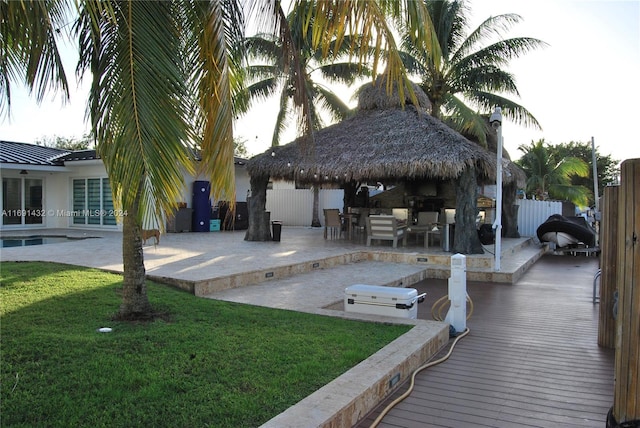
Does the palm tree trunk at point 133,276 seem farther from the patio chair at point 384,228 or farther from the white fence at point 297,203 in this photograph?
the white fence at point 297,203

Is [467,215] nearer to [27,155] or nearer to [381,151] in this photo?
[381,151]

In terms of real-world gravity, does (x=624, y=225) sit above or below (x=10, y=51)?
below

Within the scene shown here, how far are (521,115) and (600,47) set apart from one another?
473 inches

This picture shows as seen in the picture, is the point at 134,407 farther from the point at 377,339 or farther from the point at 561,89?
the point at 561,89

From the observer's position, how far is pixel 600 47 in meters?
7.36

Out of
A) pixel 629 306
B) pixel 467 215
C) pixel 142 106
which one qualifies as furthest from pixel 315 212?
pixel 629 306

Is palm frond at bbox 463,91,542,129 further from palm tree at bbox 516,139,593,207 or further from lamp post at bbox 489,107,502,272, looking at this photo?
lamp post at bbox 489,107,502,272

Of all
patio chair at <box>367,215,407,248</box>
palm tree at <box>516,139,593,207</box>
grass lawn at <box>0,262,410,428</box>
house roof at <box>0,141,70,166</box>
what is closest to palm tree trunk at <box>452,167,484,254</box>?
patio chair at <box>367,215,407,248</box>

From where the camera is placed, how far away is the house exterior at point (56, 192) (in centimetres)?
1645

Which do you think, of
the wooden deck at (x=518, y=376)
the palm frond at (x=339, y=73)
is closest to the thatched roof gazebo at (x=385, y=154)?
the palm frond at (x=339, y=73)

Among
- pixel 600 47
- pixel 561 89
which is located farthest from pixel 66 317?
pixel 561 89

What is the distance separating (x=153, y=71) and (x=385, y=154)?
31.9 ft

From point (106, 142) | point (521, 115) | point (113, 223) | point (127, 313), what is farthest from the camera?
point (521, 115)

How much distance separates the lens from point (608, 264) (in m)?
5.22
